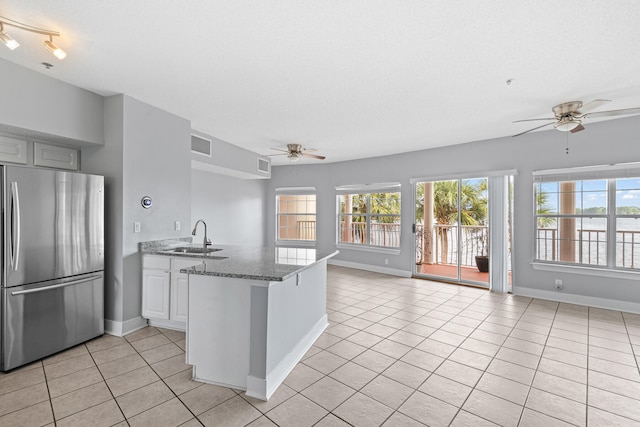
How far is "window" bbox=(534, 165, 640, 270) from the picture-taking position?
13.2ft

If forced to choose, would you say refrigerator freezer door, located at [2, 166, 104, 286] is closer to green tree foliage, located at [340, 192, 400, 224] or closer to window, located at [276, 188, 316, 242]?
window, located at [276, 188, 316, 242]

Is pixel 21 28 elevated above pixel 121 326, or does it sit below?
above

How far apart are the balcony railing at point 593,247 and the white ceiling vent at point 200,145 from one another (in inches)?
223

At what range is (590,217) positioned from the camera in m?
4.30

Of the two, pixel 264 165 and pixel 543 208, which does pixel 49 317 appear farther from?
pixel 543 208

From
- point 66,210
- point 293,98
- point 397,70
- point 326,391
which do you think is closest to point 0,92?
point 66,210

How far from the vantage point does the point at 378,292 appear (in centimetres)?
496

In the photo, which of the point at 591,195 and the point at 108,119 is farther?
the point at 591,195

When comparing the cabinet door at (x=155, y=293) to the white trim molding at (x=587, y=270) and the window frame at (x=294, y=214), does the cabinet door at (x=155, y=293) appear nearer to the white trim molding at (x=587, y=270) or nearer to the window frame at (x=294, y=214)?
the window frame at (x=294, y=214)

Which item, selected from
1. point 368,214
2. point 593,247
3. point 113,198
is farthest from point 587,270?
point 113,198

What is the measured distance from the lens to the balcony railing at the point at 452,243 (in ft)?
21.3

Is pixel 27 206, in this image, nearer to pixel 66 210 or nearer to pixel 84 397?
pixel 66 210

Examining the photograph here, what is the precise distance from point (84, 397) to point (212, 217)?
419cm

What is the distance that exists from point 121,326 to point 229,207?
371cm
